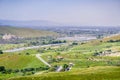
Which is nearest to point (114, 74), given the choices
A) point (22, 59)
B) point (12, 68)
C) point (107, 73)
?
point (107, 73)

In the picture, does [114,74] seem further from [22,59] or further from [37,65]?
[22,59]

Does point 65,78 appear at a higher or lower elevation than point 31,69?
higher

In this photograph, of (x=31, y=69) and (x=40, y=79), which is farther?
(x=31, y=69)

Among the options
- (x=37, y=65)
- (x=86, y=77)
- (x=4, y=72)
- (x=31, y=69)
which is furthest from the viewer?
(x=37, y=65)

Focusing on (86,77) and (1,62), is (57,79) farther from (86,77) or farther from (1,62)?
(1,62)

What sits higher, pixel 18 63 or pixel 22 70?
pixel 18 63

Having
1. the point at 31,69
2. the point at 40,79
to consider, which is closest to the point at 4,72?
the point at 31,69

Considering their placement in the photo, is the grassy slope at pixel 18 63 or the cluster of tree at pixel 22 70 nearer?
the cluster of tree at pixel 22 70

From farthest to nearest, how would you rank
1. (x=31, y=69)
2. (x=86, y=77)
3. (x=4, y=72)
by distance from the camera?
(x=31, y=69)
(x=4, y=72)
(x=86, y=77)

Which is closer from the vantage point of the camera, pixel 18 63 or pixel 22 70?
pixel 22 70

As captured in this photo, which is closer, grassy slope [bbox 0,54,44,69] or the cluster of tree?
the cluster of tree
